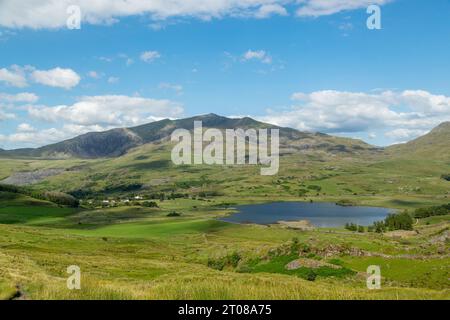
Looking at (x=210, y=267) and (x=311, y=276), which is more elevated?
(x=311, y=276)

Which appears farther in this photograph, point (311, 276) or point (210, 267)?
point (210, 267)

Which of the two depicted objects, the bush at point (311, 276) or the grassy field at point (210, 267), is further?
the bush at point (311, 276)

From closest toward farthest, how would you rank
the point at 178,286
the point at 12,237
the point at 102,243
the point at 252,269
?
1. the point at 178,286
2. the point at 252,269
3. the point at 12,237
4. the point at 102,243

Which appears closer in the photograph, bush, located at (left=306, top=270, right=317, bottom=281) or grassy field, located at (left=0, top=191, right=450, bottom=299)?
grassy field, located at (left=0, top=191, right=450, bottom=299)

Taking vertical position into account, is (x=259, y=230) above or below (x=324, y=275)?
below

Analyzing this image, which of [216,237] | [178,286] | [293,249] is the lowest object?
[216,237]
